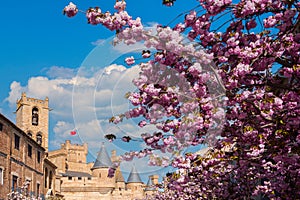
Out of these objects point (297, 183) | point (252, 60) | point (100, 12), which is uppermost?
point (100, 12)

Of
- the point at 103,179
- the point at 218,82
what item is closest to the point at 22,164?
the point at 218,82

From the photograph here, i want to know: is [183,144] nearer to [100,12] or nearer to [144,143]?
[144,143]

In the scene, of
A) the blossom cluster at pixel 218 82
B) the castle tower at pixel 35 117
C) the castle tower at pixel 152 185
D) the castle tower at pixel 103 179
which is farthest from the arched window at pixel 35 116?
the blossom cluster at pixel 218 82

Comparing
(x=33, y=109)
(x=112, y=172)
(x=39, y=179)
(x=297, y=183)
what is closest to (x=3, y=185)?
(x=39, y=179)

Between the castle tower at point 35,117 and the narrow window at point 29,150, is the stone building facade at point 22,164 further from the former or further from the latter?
the castle tower at point 35,117

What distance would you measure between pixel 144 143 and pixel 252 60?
10.7ft

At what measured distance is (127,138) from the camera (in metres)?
9.84

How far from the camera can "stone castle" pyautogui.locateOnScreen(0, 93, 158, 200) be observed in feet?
97.5

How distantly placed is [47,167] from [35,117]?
39.1 metres

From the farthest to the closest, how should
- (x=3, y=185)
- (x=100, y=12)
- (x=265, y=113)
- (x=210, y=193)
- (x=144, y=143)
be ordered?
1. (x=3, y=185)
2. (x=210, y=193)
3. (x=144, y=143)
4. (x=100, y=12)
5. (x=265, y=113)

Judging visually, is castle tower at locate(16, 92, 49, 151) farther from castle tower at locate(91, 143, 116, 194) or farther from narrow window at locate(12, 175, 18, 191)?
narrow window at locate(12, 175, 18, 191)

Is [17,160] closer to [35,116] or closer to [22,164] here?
[22,164]

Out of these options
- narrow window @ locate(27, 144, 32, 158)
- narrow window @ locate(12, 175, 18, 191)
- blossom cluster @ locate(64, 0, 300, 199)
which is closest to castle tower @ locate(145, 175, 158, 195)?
blossom cluster @ locate(64, 0, 300, 199)

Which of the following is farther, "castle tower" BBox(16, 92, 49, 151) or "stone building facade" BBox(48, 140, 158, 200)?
"castle tower" BBox(16, 92, 49, 151)
